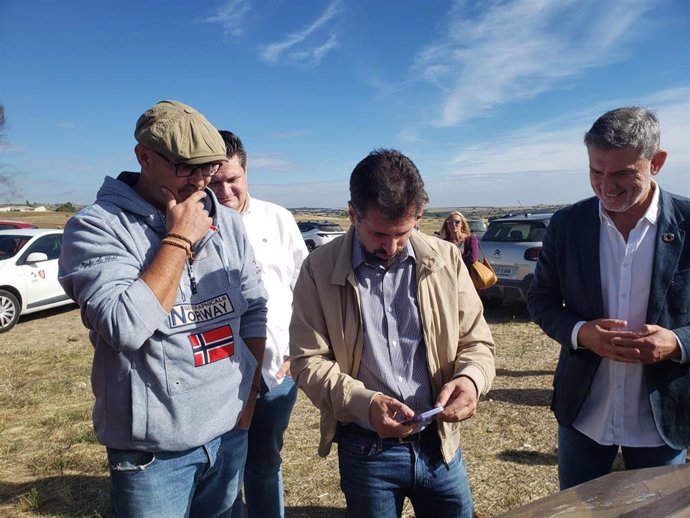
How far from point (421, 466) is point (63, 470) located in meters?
3.23

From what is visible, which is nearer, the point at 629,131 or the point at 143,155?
the point at 143,155

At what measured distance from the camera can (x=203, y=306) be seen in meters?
1.65

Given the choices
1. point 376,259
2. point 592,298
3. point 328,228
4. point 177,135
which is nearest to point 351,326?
point 376,259

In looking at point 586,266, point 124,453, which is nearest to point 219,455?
point 124,453

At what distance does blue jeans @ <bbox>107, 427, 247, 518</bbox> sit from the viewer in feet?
5.08

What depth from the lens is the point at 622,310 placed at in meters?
1.93

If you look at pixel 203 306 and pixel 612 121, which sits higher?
pixel 612 121

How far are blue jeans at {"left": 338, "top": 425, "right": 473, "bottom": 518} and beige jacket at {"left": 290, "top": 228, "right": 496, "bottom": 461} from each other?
0.21 feet

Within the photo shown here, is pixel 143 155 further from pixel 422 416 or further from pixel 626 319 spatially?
pixel 626 319

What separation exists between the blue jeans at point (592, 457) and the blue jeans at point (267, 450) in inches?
48.6

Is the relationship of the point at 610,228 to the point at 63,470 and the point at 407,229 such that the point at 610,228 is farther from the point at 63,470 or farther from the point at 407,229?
the point at 63,470

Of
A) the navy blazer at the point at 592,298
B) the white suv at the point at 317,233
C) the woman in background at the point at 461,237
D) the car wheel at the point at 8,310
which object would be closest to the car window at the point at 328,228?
the white suv at the point at 317,233

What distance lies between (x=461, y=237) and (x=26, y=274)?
707 cm

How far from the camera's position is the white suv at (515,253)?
8047 mm
